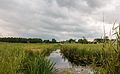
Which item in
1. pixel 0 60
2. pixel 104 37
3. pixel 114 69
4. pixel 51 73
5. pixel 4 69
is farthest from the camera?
pixel 51 73

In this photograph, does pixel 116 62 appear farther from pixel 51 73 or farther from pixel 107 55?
pixel 51 73

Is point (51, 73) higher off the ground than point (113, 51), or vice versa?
point (113, 51)

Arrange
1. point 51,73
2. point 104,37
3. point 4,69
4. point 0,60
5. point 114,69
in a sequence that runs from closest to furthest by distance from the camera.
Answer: point 114,69 → point 104,37 → point 4,69 → point 0,60 → point 51,73

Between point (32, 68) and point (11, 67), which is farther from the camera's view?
point (32, 68)

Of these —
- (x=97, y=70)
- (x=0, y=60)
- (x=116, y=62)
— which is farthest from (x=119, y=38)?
(x=0, y=60)

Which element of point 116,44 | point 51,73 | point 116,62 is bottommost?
point 51,73

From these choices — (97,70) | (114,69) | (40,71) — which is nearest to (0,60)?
(40,71)

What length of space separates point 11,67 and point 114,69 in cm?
339

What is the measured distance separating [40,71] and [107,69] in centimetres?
318

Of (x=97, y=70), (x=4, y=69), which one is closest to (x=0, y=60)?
(x=4, y=69)

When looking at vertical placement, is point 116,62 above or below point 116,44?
below

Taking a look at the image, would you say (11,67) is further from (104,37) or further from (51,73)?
(104,37)

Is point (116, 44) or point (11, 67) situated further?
point (11, 67)

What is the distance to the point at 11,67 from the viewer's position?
24.4 feet
